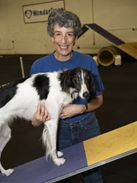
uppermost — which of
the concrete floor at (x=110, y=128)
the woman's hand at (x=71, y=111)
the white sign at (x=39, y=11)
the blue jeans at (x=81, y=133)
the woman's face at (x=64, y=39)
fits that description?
the white sign at (x=39, y=11)

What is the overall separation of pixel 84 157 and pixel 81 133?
0.34 metres

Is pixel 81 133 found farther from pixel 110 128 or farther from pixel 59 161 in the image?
pixel 110 128

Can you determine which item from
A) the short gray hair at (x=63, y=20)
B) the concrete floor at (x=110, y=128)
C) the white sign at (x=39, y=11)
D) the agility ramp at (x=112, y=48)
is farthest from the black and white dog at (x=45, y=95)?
the white sign at (x=39, y=11)

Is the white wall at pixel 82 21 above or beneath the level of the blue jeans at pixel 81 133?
above

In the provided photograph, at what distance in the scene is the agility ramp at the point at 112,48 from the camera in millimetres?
8266

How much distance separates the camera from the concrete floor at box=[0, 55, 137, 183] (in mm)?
3084

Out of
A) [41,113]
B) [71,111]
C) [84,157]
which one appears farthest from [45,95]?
[84,157]

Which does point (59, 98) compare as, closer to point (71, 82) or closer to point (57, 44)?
point (71, 82)

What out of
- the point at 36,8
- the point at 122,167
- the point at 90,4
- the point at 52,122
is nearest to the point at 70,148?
the point at 52,122

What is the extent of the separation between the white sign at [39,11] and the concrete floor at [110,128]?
25.3 feet

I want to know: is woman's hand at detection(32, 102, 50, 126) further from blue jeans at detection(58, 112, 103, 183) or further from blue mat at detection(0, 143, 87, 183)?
blue mat at detection(0, 143, 87, 183)

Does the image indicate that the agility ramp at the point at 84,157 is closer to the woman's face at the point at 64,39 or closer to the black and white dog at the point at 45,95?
the black and white dog at the point at 45,95

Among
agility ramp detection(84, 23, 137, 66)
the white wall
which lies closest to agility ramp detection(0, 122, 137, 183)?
agility ramp detection(84, 23, 137, 66)

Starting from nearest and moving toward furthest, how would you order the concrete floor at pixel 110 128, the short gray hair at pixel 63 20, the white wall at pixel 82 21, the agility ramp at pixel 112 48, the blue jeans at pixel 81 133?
the short gray hair at pixel 63 20, the blue jeans at pixel 81 133, the concrete floor at pixel 110 128, the agility ramp at pixel 112 48, the white wall at pixel 82 21
